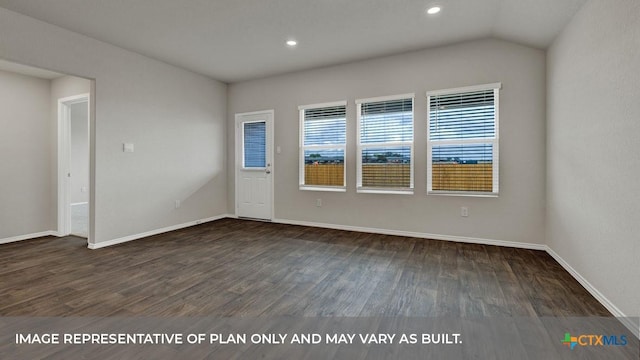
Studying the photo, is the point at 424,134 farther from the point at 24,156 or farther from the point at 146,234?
the point at 24,156

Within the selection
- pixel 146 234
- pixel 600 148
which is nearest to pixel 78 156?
pixel 146 234

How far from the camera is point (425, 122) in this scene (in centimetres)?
421

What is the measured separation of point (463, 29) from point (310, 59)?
7.18 ft

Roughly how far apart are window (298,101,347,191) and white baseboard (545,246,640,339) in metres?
2.95

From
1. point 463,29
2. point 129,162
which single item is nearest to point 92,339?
point 129,162

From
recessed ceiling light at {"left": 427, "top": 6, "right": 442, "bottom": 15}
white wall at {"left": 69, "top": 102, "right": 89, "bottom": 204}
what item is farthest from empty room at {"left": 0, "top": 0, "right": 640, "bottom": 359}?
white wall at {"left": 69, "top": 102, "right": 89, "bottom": 204}

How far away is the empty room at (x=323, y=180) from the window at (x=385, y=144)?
0.11 feet

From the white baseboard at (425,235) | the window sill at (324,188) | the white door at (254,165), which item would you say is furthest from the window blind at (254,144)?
the white baseboard at (425,235)

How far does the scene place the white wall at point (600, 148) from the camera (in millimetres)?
1895

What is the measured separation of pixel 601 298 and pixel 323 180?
3.67m

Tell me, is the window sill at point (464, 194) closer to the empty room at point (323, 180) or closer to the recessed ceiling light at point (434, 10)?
the empty room at point (323, 180)

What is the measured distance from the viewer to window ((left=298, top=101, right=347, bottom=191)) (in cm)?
489

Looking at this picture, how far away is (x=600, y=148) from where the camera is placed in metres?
2.29

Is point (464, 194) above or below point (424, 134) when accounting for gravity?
below
